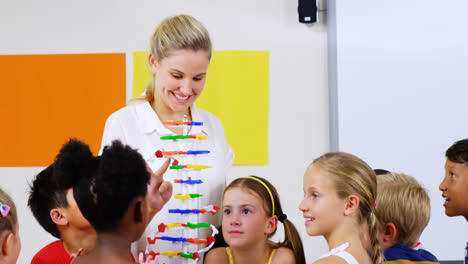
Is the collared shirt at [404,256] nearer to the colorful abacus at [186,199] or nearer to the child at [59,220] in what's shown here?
the colorful abacus at [186,199]

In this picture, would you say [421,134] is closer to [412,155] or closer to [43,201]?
[412,155]

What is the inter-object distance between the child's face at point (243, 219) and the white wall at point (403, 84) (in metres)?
0.72

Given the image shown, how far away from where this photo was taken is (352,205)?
1.41 metres

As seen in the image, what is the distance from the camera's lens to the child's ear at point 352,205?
55.2 inches

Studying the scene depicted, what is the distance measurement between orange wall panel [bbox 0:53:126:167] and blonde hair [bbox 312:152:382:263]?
3.98ft

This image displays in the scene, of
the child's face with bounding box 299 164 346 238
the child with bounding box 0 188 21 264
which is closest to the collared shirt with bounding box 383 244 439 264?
the child's face with bounding box 299 164 346 238

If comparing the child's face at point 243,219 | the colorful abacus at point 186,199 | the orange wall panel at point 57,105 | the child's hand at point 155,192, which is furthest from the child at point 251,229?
the orange wall panel at point 57,105

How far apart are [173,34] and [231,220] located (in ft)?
1.74

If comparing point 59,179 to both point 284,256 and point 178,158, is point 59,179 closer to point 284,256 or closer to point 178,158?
point 178,158

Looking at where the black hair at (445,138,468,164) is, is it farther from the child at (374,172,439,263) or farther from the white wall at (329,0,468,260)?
the white wall at (329,0,468,260)

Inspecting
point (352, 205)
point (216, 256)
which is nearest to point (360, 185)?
point (352, 205)

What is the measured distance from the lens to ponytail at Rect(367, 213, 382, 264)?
1399 mm

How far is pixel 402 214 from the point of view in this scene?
1.58 m

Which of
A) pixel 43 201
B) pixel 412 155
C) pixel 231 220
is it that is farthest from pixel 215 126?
pixel 412 155
